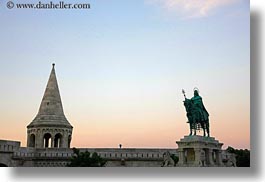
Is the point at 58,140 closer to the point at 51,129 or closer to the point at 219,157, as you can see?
the point at 51,129

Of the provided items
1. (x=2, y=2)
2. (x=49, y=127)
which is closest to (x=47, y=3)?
(x=2, y=2)

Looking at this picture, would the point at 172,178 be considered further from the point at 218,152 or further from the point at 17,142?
the point at 17,142

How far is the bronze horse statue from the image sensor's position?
31.0 ft

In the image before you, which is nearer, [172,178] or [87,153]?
[172,178]

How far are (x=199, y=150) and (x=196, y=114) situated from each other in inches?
26.2

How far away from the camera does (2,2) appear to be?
898 cm

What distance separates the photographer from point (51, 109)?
13.6 metres

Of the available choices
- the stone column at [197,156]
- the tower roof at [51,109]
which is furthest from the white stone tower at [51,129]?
the stone column at [197,156]

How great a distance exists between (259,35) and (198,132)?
202 cm

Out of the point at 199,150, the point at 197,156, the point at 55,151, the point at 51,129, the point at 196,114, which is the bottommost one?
the point at 197,156

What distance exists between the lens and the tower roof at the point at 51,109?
994 cm

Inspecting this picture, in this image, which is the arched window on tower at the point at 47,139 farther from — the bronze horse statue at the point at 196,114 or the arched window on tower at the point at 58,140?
the bronze horse statue at the point at 196,114

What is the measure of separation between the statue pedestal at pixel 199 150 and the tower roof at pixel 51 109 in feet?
7.80

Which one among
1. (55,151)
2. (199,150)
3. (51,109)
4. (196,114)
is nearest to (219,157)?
(199,150)
